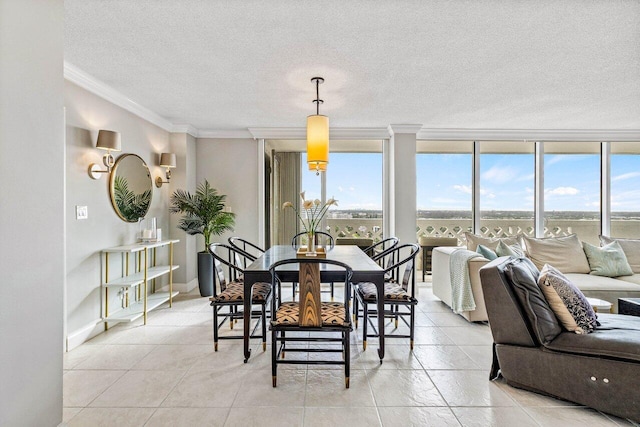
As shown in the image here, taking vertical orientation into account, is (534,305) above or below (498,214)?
below

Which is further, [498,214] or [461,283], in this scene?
[498,214]

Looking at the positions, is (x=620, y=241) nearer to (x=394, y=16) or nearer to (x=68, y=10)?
(x=394, y=16)

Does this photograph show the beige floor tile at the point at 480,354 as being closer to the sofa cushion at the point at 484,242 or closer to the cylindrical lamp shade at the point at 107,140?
the sofa cushion at the point at 484,242

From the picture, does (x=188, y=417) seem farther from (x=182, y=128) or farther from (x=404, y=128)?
(x=404, y=128)

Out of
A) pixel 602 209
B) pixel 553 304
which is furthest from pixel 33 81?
pixel 602 209

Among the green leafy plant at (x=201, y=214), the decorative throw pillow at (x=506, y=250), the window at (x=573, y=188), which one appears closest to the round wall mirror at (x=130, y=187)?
the green leafy plant at (x=201, y=214)

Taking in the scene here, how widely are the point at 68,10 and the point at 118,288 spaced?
8.58 ft

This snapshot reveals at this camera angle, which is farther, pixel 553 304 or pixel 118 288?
pixel 118 288

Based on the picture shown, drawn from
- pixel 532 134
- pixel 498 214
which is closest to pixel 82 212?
pixel 498 214

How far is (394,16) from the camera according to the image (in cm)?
215

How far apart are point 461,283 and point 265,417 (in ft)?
8.31

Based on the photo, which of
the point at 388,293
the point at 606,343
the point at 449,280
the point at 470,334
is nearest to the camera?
the point at 606,343

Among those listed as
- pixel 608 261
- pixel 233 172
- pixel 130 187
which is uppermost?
pixel 233 172

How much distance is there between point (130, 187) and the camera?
3916mm
